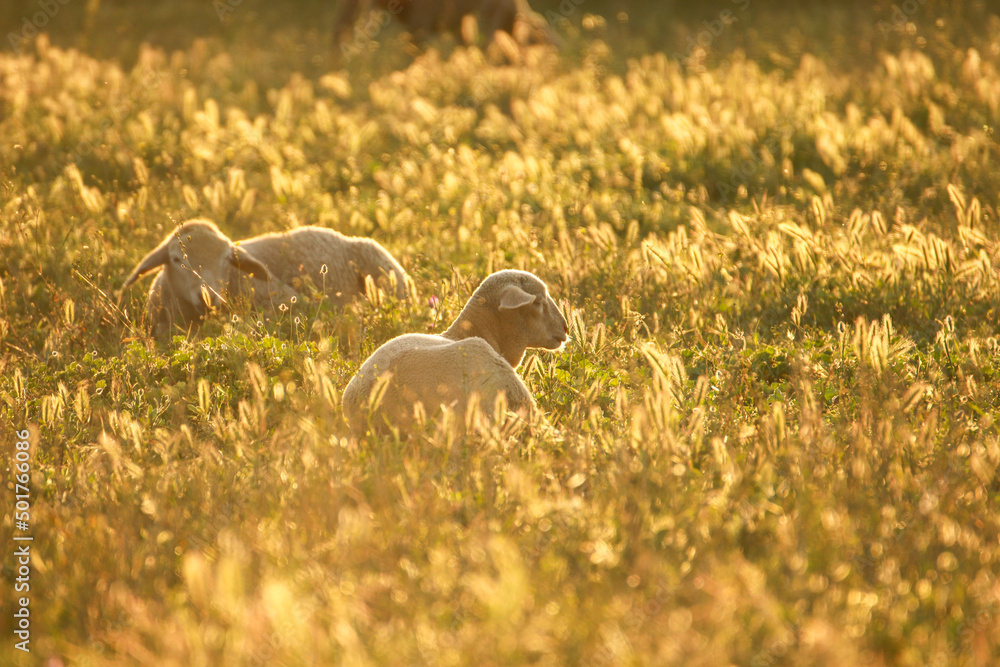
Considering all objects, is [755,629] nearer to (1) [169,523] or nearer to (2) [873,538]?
(2) [873,538]

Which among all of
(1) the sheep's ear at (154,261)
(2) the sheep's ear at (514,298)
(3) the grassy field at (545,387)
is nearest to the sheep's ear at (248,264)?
(3) the grassy field at (545,387)

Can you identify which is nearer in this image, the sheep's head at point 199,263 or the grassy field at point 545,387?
the grassy field at point 545,387

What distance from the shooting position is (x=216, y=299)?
675cm

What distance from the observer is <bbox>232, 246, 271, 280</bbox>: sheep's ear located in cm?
673

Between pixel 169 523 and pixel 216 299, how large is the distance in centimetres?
347

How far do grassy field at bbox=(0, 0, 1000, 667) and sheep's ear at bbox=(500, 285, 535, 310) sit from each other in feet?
1.69

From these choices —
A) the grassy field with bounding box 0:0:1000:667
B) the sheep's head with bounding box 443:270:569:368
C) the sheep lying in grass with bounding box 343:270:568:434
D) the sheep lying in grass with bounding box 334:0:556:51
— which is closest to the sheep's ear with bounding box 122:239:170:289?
the grassy field with bounding box 0:0:1000:667

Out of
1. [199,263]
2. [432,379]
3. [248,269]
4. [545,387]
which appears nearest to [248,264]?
[248,269]

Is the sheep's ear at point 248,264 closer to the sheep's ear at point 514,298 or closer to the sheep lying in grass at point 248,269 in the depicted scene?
the sheep lying in grass at point 248,269

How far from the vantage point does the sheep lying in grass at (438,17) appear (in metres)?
16.6

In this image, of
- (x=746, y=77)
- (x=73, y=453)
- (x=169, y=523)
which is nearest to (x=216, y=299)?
(x=73, y=453)

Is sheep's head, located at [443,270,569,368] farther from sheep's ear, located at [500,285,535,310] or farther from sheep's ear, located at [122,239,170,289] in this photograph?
sheep's ear, located at [122,239,170,289]

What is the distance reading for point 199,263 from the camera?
269 inches

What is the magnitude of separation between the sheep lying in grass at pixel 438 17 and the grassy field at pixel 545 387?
10.6 ft
